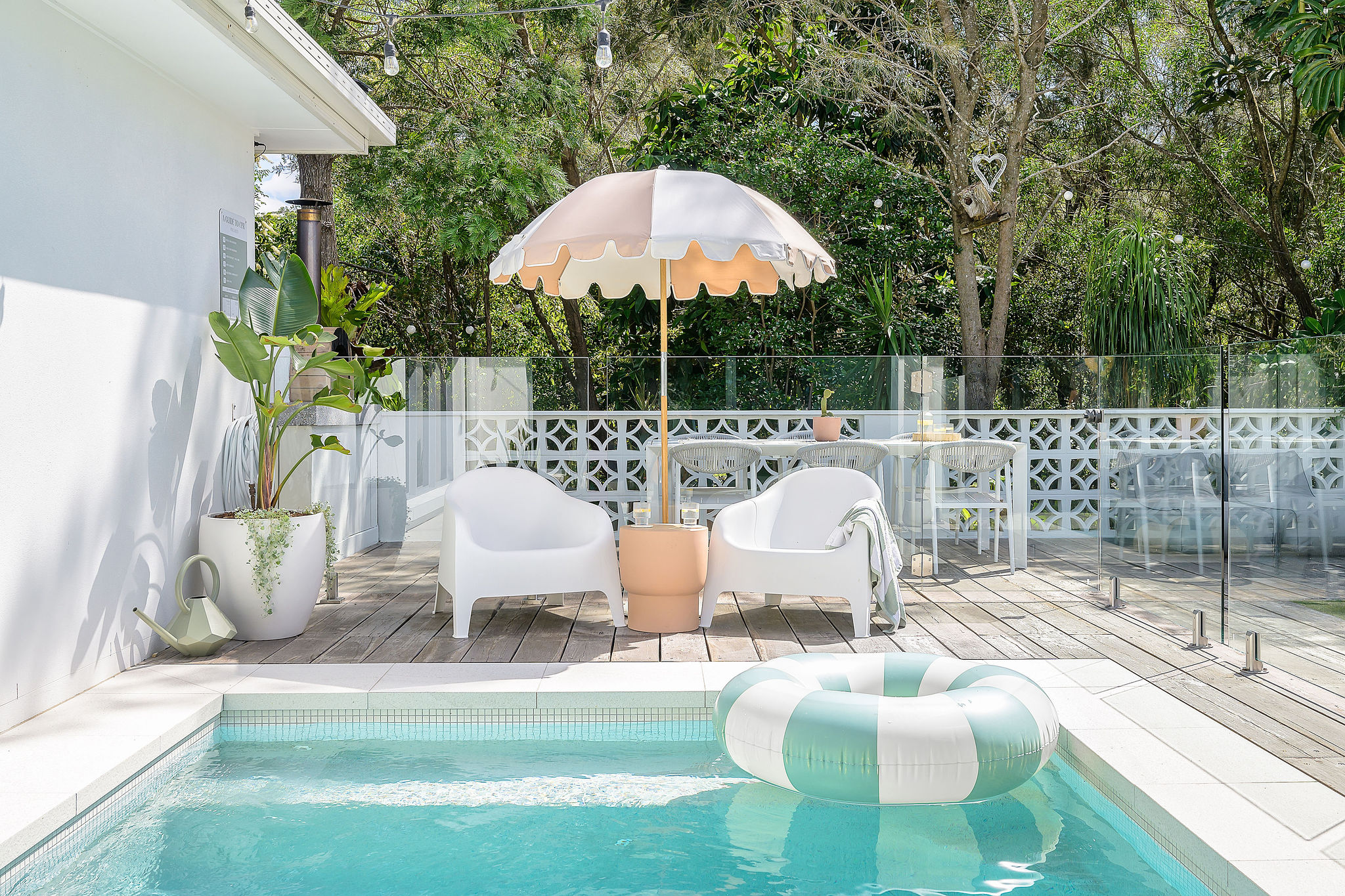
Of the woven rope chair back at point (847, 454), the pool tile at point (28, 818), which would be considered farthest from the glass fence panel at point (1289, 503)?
the pool tile at point (28, 818)

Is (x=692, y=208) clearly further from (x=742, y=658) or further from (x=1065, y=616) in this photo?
(x=1065, y=616)

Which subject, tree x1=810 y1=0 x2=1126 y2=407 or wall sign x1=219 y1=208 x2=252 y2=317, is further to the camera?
tree x1=810 y1=0 x2=1126 y2=407

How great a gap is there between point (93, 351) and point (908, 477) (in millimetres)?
4876

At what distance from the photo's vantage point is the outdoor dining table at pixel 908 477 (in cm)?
671

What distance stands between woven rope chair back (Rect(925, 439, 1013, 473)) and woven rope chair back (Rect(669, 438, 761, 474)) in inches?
48.4

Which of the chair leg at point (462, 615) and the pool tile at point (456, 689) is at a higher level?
the chair leg at point (462, 615)

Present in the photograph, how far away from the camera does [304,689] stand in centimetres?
386

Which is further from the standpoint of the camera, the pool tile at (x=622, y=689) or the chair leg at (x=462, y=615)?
the chair leg at (x=462, y=615)

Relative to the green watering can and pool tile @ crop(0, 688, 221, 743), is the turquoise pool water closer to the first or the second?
pool tile @ crop(0, 688, 221, 743)

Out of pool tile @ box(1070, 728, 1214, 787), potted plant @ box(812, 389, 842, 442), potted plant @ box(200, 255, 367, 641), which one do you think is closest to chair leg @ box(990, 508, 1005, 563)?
potted plant @ box(812, 389, 842, 442)

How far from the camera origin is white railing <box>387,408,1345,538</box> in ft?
21.1

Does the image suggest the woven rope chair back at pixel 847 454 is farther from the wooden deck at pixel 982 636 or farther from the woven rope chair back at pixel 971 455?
the wooden deck at pixel 982 636

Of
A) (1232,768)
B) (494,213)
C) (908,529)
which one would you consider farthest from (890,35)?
(1232,768)

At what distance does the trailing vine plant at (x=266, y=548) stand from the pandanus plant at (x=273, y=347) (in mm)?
197
